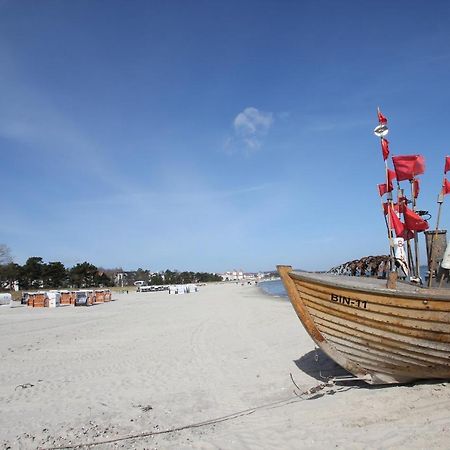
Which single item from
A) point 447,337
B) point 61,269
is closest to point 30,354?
point 447,337

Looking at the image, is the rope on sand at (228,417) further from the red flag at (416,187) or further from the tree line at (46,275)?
the tree line at (46,275)

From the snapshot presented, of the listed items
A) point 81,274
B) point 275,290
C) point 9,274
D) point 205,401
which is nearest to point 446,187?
point 205,401

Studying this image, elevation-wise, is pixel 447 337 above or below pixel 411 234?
below

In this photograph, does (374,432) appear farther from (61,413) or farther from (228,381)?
(61,413)

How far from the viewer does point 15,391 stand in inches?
310

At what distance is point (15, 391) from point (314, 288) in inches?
243

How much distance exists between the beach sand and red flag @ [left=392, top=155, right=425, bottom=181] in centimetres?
402

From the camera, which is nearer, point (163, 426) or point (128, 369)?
point (163, 426)

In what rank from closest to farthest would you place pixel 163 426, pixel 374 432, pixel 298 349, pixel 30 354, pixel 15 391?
1. pixel 374 432
2. pixel 163 426
3. pixel 15 391
4. pixel 298 349
5. pixel 30 354

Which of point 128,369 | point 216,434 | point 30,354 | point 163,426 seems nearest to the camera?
point 216,434

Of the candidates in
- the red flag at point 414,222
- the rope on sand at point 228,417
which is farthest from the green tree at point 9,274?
the red flag at point 414,222

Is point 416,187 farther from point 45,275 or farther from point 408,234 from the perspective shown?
point 45,275

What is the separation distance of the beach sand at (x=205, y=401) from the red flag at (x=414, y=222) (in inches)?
122

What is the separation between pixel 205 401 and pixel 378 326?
321 cm
